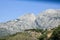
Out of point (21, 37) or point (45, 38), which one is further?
point (21, 37)

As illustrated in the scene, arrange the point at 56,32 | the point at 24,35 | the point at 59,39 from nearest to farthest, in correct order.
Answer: the point at 59,39 < the point at 56,32 < the point at 24,35

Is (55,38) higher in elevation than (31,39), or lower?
higher

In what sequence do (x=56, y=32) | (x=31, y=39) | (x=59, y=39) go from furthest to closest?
(x=31, y=39) < (x=56, y=32) < (x=59, y=39)

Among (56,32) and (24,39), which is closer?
(56,32)

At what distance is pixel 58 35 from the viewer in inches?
1967

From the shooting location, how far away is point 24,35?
68.0 m

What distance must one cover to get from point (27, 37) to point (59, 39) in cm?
1909

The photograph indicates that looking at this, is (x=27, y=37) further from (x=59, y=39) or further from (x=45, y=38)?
(x=59, y=39)

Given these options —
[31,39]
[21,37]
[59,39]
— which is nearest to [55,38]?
[59,39]

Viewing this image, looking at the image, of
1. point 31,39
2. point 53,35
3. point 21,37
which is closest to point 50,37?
point 53,35

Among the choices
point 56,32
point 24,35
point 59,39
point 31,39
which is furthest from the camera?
point 24,35

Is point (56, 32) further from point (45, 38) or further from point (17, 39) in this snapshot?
point (17, 39)

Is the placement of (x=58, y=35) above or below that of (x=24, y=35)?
above

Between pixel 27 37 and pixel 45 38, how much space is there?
14.0 m
